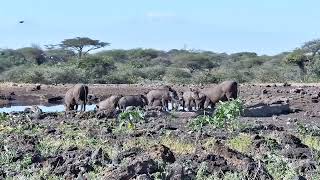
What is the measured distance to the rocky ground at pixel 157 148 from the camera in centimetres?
721

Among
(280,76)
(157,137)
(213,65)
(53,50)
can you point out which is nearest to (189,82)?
(280,76)

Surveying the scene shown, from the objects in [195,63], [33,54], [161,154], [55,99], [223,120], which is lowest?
[55,99]

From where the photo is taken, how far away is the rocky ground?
284 inches

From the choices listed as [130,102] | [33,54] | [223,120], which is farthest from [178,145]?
[33,54]

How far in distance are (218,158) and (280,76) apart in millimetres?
32050

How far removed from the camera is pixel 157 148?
26.3 ft

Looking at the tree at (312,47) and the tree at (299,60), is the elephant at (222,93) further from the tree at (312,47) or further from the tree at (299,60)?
the tree at (312,47)

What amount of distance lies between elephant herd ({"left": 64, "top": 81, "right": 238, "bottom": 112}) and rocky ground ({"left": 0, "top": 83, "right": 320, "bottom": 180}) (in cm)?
313

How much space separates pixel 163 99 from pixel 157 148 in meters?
13.0

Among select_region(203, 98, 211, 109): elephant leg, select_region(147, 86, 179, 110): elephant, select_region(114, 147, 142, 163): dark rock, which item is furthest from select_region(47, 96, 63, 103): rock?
select_region(114, 147, 142, 163): dark rock

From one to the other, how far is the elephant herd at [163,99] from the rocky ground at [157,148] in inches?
123

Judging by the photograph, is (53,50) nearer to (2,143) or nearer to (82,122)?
(82,122)

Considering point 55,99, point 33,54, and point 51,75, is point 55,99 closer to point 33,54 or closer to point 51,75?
point 51,75

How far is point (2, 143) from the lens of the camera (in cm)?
1021
